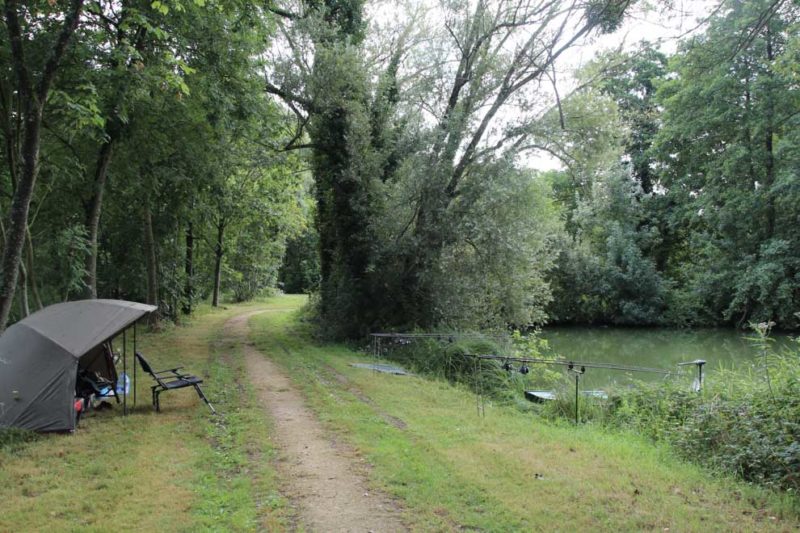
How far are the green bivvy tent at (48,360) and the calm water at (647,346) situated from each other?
11060mm

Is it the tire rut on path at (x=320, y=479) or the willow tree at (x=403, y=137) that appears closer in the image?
the tire rut on path at (x=320, y=479)

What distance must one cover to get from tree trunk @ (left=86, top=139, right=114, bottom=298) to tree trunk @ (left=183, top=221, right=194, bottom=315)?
826 centimetres

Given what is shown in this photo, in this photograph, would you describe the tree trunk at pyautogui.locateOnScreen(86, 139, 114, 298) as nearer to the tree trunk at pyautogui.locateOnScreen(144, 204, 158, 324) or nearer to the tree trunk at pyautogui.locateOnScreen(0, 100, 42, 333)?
the tree trunk at pyautogui.locateOnScreen(144, 204, 158, 324)

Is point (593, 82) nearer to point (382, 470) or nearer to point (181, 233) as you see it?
point (382, 470)

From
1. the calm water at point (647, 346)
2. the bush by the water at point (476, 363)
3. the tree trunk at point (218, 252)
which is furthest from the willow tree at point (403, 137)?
the tree trunk at point (218, 252)

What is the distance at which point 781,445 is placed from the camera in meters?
5.52

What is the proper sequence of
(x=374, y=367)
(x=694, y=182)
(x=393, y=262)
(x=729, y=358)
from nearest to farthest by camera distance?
(x=374, y=367), (x=393, y=262), (x=729, y=358), (x=694, y=182)

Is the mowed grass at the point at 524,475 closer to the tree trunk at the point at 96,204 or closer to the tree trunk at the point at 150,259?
the tree trunk at the point at 96,204

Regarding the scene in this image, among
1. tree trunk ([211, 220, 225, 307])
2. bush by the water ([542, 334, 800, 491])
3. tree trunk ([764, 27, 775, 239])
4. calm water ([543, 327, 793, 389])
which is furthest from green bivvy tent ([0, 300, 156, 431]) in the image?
tree trunk ([764, 27, 775, 239])

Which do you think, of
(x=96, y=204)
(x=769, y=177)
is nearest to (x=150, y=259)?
(x=96, y=204)

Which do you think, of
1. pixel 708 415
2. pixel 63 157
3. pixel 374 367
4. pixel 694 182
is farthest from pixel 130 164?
pixel 694 182

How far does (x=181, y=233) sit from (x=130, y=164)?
8366mm

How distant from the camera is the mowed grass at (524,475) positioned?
448 centimetres

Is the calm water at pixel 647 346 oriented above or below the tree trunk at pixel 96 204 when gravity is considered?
below
